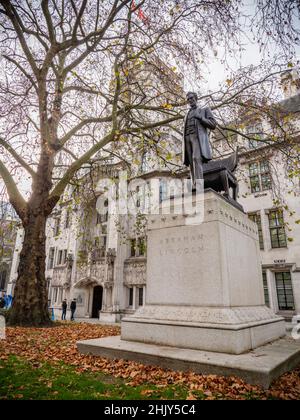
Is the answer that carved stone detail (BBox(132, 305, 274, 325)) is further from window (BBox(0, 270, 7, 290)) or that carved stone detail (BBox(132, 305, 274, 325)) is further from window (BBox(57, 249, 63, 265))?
window (BBox(0, 270, 7, 290))

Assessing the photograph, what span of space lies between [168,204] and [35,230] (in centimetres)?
723

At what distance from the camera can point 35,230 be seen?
36.4ft

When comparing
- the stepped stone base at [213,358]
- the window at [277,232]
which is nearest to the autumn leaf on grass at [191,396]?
the stepped stone base at [213,358]

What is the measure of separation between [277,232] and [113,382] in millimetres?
18215

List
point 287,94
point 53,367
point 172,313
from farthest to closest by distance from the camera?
point 287,94 < point 172,313 < point 53,367

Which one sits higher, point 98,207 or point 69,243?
point 98,207

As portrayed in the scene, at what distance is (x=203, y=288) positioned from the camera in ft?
16.2

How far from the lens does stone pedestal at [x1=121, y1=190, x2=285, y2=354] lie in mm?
4469

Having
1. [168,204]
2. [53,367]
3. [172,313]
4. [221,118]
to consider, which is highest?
[221,118]

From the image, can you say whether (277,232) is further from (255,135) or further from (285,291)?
(255,135)

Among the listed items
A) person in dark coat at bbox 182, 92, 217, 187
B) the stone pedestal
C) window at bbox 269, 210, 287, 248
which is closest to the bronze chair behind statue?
person in dark coat at bbox 182, 92, 217, 187

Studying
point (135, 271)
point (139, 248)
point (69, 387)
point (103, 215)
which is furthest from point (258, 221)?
point (69, 387)
